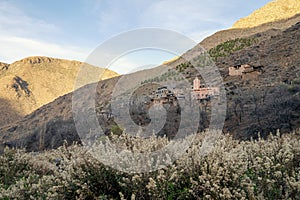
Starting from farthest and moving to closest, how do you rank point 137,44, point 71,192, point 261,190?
point 137,44
point 71,192
point 261,190

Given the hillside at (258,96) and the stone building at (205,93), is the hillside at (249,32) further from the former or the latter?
the stone building at (205,93)

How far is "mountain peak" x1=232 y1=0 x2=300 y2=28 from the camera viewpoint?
64.8m

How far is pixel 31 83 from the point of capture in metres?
92.4

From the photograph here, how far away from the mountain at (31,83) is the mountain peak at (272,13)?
3926cm

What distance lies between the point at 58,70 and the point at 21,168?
103844 millimetres

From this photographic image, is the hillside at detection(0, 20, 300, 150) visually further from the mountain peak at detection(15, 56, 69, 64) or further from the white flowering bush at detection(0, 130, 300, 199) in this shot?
the mountain peak at detection(15, 56, 69, 64)

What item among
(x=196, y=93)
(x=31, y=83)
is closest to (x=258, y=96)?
(x=196, y=93)

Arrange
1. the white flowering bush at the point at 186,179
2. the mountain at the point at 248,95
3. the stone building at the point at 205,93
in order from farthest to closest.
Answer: the stone building at the point at 205,93, the mountain at the point at 248,95, the white flowering bush at the point at 186,179

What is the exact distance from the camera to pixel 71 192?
380cm

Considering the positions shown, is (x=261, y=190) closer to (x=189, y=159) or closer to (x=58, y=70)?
(x=189, y=159)

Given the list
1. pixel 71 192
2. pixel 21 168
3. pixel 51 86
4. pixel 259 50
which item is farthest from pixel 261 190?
pixel 51 86

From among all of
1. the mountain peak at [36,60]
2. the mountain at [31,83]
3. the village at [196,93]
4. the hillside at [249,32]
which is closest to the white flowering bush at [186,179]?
the village at [196,93]

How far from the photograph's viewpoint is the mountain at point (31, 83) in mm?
79062

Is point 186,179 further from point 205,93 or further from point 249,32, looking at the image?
point 249,32
